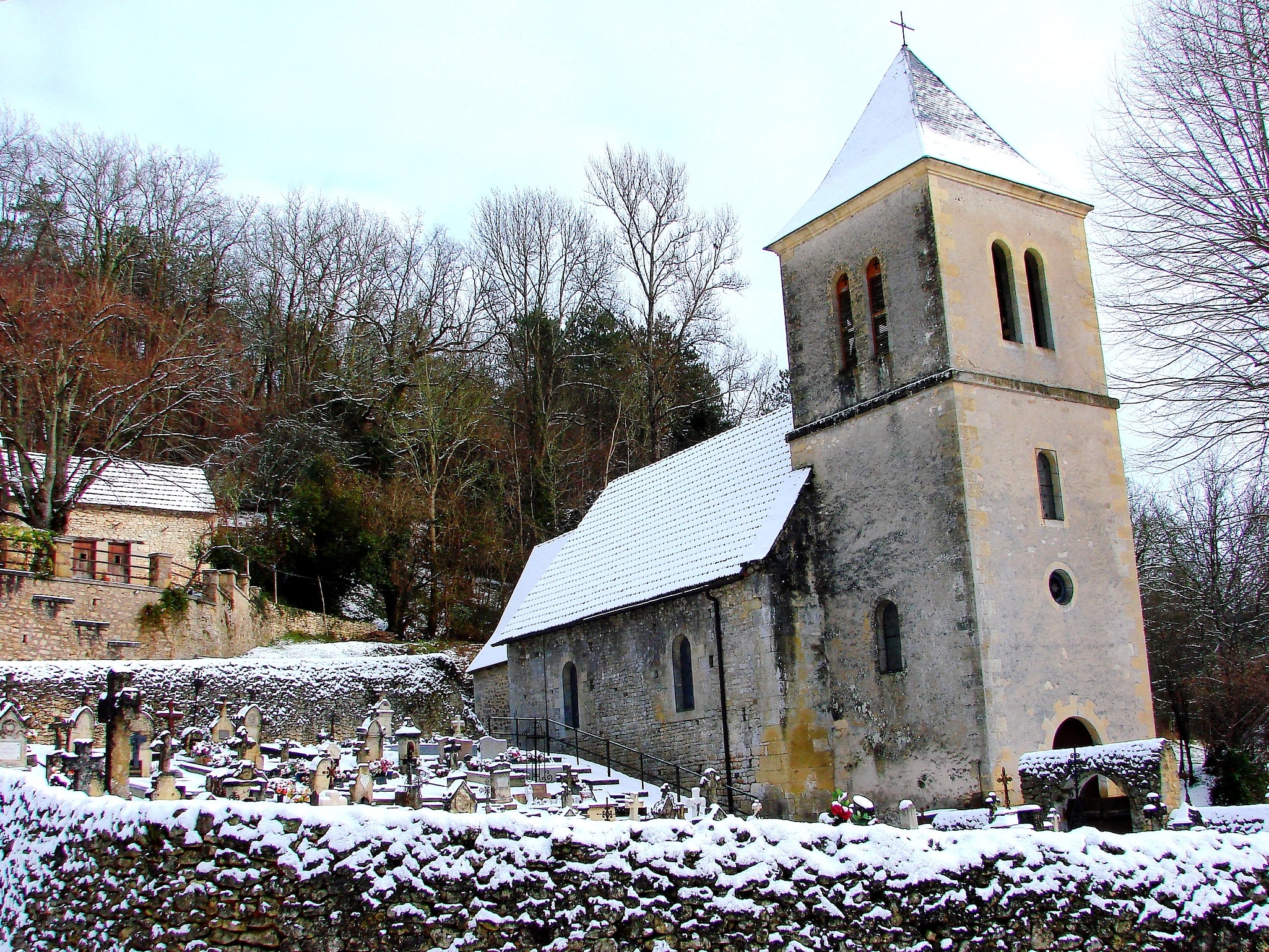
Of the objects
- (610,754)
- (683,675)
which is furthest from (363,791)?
(610,754)

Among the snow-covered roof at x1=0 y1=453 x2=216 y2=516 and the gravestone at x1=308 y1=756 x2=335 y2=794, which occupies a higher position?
the snow-covered roof at x1=0 y1=453 x2=216 y2=516

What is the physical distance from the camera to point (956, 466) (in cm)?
1794

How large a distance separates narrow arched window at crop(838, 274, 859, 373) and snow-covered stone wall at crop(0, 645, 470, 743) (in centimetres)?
1502

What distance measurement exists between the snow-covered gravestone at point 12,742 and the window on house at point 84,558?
1125 cm

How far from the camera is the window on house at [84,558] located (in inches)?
1081

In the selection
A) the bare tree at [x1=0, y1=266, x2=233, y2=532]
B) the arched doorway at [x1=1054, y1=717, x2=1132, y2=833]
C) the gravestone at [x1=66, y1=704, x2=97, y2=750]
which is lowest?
the arched doorway at [x1=1054, y1=717, x2=1132, y2=833]

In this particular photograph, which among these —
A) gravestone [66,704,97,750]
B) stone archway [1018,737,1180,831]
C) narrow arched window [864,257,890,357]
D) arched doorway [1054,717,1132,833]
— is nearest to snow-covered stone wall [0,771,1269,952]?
stone archway [1018,737,1180,831]

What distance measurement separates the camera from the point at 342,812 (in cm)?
942

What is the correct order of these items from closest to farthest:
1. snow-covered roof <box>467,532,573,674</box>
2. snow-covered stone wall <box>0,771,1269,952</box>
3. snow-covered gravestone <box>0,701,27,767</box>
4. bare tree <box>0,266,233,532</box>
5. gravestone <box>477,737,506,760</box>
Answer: snow-covered stone wall <box>0,771,1269,952</box>
snow-covered gravestone <box>0,701,27,767</box>
gravestone <box>477,737,506,760</box>
snow-covered roof <box>467,532,573,674</box>
bare tree <box>0,266,233,532</box>

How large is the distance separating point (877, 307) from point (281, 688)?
16.5 metres

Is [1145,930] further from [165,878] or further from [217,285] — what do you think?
[217,285]

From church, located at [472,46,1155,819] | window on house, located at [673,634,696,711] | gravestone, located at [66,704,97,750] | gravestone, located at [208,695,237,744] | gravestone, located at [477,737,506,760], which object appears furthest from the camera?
window on house, located at [673,634,696,711]

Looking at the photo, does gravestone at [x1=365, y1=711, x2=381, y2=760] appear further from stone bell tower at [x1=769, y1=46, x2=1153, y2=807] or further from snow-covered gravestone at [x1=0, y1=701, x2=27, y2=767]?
stone bell tower at [x1=769, y1=46, x2=1153, y2=807]

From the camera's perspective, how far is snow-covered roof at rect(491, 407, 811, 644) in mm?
21141
